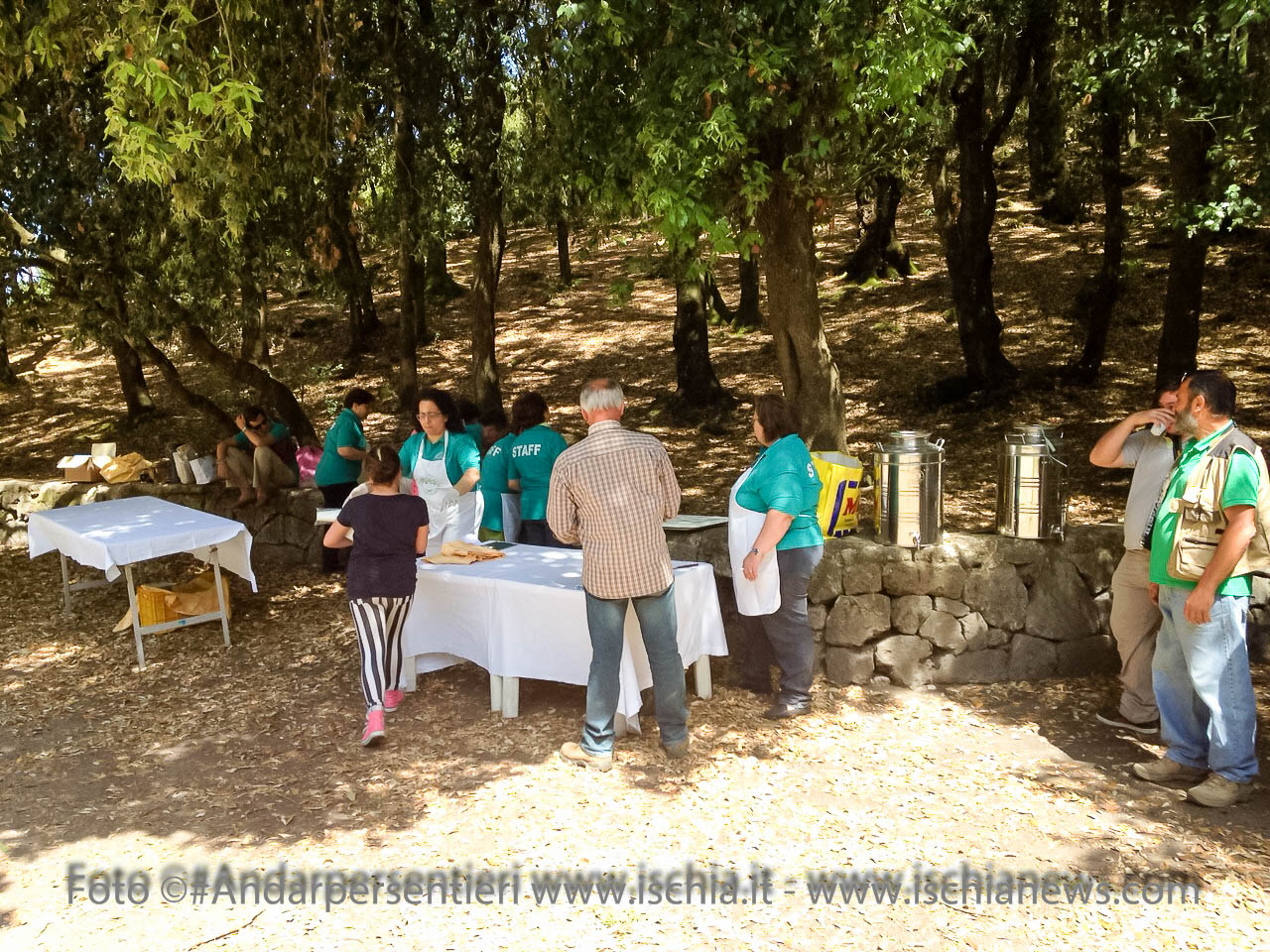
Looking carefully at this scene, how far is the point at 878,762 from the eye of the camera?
5.64 metres

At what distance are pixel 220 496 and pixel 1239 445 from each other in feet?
29.1

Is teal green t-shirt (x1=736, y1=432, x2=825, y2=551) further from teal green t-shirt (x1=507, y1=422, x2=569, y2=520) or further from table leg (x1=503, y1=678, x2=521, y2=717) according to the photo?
teal green t-shirt (x1=507, y1=422, x2=569, y2=520)

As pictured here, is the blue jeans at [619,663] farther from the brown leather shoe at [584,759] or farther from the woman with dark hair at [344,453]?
the woman with dark hair at [344,453]

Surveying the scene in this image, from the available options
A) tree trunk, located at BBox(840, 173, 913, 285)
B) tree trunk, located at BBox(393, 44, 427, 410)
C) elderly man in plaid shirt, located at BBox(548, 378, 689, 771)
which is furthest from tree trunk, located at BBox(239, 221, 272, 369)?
tree trunk, located at BBox(840, 173, 913, 285)

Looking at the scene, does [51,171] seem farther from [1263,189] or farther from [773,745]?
[1263,189]

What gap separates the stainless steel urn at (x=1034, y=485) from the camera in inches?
253

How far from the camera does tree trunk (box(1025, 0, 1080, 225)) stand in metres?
12.5

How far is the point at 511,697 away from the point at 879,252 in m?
15.5

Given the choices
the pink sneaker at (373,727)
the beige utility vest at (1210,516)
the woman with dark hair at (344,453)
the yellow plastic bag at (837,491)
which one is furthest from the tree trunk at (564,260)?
the beige utility vest at (1210,516)

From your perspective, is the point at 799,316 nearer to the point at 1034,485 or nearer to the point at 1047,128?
the point at 1034,485

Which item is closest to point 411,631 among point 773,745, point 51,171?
point 773,745

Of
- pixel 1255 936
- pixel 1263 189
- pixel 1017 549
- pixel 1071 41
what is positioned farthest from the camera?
pixel 1071 41

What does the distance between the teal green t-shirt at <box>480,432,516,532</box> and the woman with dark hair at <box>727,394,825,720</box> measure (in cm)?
214

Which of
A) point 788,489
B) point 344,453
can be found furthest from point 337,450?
point 788,489
